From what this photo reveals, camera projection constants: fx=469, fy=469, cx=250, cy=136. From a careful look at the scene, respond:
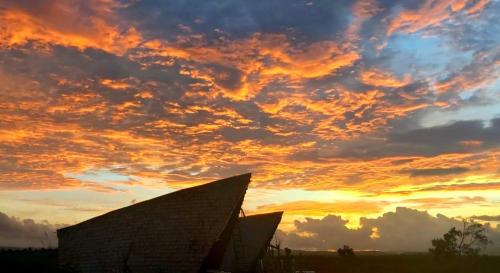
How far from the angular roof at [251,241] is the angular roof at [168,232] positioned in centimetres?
961

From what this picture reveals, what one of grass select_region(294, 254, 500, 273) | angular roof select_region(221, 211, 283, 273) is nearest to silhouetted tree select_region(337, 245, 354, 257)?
grass select_region(294, 254, 500, 273)

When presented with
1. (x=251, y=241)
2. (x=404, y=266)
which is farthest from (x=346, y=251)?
(x=251, y=241)

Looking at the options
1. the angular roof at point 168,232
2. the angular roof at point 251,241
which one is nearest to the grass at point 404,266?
the angular roof at point 251,241

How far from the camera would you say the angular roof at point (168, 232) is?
2227cm

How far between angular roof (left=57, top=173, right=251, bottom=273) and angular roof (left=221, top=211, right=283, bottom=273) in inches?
378

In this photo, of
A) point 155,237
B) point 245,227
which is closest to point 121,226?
point 155,237

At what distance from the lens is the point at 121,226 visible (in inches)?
1014

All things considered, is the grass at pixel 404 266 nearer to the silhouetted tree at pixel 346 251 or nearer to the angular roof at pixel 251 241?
the silhouetted tree at pixel 346 251

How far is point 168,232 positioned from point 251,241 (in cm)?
1346

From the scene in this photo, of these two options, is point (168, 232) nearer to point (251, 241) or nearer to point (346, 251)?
point (251, 241)

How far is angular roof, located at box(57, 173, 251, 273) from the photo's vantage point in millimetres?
22266

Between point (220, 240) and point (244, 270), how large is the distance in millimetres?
9756

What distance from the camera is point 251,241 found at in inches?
1410

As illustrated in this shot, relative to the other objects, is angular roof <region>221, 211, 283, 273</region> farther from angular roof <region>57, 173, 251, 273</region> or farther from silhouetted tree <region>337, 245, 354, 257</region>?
silhouetted tree <region>337, 245, 354, 257</region>
